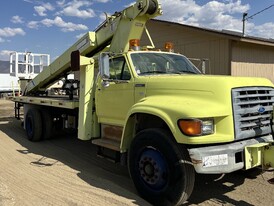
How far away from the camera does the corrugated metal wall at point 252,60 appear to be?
529 inches

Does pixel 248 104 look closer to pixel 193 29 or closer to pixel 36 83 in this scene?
pixel 36 83

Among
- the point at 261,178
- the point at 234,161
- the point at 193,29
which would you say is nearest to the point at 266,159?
the point at 234,161

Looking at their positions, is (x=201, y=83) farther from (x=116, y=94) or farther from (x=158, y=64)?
(x=116, y=94)

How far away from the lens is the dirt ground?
4790mm

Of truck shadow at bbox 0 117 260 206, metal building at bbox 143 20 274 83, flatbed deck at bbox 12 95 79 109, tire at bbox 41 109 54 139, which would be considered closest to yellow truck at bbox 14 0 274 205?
truck shadow at bbox 0 117 260 206

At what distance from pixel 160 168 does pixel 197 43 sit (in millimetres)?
10846

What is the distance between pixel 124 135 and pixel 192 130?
1.49 m

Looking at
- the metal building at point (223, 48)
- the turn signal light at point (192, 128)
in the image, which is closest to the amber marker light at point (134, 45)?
the turn signal light at point (192, 128)

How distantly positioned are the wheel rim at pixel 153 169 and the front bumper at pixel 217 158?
0.52m

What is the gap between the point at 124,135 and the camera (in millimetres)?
5250

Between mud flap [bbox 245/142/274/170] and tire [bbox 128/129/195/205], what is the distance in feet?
2.45

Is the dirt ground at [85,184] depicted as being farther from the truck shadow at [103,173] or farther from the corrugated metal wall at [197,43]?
the corrugated metal wall at [197,43]

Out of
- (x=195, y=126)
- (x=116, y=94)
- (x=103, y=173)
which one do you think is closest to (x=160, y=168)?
(x=195, y=126)

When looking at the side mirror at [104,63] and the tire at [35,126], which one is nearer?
the side mirror at [104,63]
